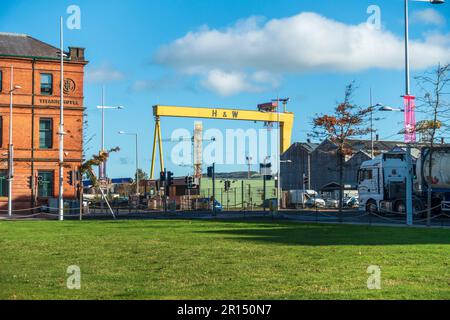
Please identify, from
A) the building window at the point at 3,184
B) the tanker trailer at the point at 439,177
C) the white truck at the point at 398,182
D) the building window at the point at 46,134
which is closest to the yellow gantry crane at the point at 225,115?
the building window at the point at 46,134

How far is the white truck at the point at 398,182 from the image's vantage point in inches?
1531

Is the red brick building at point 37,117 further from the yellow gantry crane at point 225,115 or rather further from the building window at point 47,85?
the yellow gantry crane at point 225,115

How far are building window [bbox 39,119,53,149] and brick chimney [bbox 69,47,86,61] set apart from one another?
5.19 m

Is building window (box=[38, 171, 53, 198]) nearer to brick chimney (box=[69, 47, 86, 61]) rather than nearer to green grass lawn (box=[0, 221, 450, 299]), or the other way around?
brick chimney (box=[69, 47, 86, 61])

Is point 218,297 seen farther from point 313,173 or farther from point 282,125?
point 313,173

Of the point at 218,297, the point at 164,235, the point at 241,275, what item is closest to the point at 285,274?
the point at 241,275

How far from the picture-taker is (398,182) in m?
44.6

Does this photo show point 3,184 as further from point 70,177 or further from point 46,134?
point 70,177

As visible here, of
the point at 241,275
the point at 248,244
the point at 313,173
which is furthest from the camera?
the point at 313,173

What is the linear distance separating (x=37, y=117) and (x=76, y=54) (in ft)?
18.9

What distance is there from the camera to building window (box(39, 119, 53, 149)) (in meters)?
52.9
